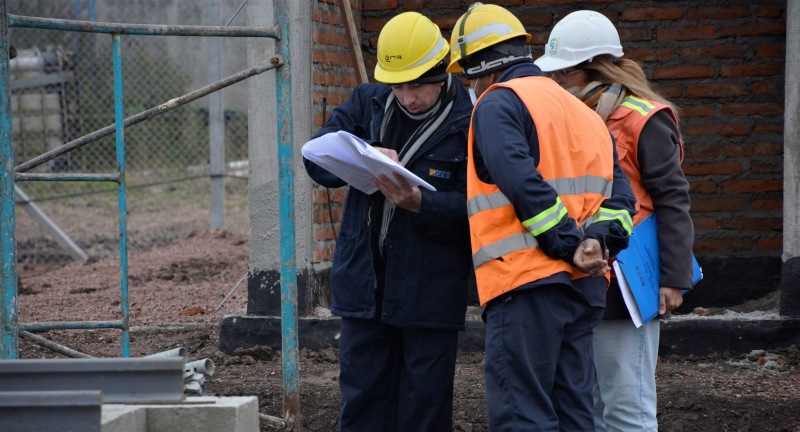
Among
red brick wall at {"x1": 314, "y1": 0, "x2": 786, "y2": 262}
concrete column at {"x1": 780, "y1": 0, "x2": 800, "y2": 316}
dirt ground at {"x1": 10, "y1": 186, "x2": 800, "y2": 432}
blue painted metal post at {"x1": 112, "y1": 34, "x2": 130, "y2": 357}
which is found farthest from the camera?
red brick wall at {"x1": 314, "y1": 0, "x2": 786, "y2": 262}

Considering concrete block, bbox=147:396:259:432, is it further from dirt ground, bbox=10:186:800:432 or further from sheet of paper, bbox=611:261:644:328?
dirt ground, bbox=10:186:800:432

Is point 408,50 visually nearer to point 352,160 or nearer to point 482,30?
point 482,30

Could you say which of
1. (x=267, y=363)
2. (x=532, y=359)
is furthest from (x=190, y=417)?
(x=267, y=363)

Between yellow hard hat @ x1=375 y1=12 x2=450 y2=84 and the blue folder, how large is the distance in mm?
967

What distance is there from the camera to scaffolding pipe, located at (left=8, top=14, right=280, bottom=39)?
3828mm

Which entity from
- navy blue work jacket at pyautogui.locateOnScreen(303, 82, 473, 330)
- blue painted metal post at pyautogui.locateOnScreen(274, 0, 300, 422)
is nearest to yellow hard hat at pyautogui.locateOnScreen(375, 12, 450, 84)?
navy blue work jacket at pyautogui.locateOnScreen(303, 82, 473, 330)

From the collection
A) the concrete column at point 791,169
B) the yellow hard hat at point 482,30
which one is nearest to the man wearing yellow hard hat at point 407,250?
the yellow hard hat at point 482,30

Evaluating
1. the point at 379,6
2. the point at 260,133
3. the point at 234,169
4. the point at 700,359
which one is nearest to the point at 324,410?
the point at 260,133

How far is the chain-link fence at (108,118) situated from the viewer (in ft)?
37.6

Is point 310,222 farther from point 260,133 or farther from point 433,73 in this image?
point 433,73

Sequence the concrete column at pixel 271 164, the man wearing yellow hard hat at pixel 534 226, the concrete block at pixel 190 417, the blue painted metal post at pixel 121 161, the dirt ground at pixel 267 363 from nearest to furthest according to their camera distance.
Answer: the concrete block at pixel 190 417, the man wearing yellow hard hat at pixel 534 226, the blue painted metal post at pixel 121 161, the dirt ground at pixel 267 363, the concrete column at pixel 271 164

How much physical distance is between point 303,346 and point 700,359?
230cm

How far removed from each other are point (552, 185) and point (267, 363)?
9.73 ft

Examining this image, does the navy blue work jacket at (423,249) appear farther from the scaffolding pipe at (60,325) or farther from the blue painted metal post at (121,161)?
the scaffolding pipe at (60,325)
